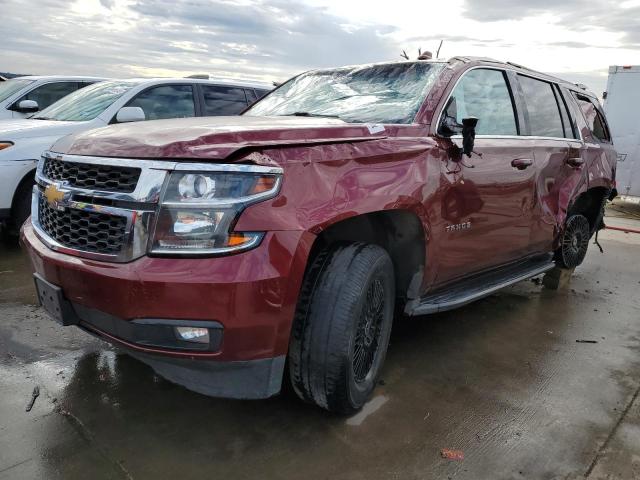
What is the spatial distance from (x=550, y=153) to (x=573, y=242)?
1.34 m

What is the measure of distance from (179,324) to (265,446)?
2.55 ft

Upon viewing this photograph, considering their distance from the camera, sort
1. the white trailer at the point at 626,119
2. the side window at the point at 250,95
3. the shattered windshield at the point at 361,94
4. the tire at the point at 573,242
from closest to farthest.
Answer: the shattered windshield at the point at 361,94
the tire at the point at 573,242
the side window at the point at 250,95
the white trailer at the point at 626,119

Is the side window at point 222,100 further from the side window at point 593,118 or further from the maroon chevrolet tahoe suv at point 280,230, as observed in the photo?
the side window at point 593,118

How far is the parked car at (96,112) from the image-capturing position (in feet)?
16.4

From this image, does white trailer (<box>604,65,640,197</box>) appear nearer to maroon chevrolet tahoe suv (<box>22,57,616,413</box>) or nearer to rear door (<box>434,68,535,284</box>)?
rear door (<box>434,68,535,284</box>)

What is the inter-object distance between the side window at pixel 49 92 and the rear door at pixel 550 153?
627 centimetres

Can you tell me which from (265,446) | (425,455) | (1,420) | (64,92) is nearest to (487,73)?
(425,455)

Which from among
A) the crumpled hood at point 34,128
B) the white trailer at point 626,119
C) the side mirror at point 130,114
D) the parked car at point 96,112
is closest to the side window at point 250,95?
the parked car at point 96,112

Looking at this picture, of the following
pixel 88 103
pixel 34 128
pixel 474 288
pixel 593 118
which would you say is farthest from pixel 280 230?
pixel 88 103

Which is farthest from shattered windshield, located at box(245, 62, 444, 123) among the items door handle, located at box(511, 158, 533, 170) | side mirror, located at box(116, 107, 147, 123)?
side mirror, located at box(116, 107, 147, 123)

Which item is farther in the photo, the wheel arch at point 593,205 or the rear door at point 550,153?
the wheel arch at point 593,205

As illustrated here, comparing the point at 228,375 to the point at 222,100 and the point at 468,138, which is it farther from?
the point at 222,100

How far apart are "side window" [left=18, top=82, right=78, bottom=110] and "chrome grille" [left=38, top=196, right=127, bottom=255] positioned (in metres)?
5.74

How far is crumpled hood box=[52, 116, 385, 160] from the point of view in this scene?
2127mm
